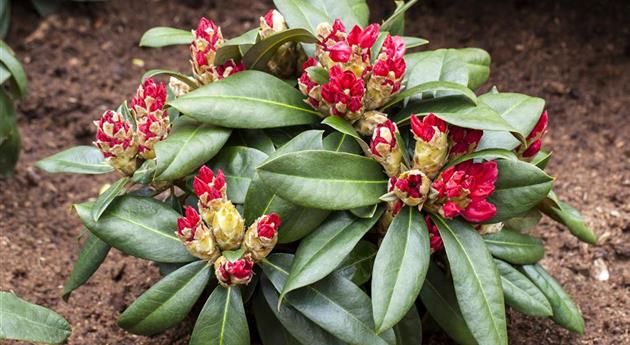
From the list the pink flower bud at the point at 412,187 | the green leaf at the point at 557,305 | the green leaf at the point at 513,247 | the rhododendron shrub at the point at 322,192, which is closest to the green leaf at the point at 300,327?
the rhododendron shrub at the point at 322,192

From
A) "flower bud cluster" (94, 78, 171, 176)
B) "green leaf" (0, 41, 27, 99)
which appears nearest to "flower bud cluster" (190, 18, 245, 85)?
"flower bud cluster" (94, 78, 171, 176)

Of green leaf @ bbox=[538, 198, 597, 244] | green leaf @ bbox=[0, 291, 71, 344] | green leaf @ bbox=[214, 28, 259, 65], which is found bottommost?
green leaf @ bbox=[0, 291, 71, 344]

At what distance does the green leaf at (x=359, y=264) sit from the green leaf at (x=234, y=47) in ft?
1.61

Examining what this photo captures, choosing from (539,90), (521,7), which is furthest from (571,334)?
(521,7)

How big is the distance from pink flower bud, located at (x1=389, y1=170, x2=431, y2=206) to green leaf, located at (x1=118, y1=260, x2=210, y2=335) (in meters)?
0.43

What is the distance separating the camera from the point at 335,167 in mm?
1685

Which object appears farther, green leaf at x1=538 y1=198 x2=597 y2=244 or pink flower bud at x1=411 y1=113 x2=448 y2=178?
green leaf at x1=538 y1=198 x2=597 y2=244

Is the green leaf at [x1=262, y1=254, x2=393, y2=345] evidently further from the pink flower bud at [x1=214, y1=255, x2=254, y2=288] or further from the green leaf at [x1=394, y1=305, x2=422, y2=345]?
the green leaf at [x1=394, y1=305, x2=422, y2=345]

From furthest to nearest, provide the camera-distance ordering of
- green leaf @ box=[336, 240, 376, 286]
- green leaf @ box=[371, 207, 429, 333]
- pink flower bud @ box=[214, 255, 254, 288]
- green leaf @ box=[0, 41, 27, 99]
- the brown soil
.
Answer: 1. green leaf @ box=[0, 41, 27, 99]
2. the brown soil
3. green leaf @ box=[336, 240, 376, 286]
4. pink flower bud @ box=[214, 255, 254, 288]
5. green leaf @ box=[371, 207, 429, 333]

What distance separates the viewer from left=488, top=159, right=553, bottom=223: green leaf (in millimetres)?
1708

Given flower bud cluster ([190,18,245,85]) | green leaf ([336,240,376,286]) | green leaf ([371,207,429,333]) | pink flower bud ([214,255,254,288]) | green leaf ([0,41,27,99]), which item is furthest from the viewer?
green leaf ([0,41,27,99])

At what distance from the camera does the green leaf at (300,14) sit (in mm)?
1987

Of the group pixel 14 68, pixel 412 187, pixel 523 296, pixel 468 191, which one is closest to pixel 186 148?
pixel 412 187

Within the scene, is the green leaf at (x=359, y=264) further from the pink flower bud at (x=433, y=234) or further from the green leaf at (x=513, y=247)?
the green leaf at (x=513, y=247)
